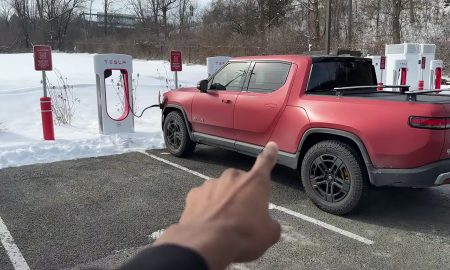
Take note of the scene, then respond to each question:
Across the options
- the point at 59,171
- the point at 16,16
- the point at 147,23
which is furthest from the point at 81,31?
the point at 59,171

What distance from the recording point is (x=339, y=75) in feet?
17.7

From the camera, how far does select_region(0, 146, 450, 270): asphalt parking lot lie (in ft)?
12.0

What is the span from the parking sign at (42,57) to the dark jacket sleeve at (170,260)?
7.30 m

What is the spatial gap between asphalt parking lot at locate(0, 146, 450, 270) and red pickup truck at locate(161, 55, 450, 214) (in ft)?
1.42

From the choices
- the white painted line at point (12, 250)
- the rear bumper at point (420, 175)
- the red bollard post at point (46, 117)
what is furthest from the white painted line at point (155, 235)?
the red bollard post at point (46, 117)

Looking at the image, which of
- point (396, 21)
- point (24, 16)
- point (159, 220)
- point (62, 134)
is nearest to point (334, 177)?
point (159, 220)

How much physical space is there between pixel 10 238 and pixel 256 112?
299cm

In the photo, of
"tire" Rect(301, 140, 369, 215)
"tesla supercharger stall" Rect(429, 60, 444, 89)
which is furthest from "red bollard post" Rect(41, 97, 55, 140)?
"tesla supercharger stall" Rect(429, 60, 444, 89)

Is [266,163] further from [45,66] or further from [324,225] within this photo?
[45,66]

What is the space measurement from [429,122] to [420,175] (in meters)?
0.51

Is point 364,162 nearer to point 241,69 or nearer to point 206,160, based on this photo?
point 241,69

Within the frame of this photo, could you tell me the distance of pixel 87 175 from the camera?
240 inches

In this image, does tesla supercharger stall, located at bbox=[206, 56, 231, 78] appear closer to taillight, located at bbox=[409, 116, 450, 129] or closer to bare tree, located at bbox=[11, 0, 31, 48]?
taillight, located at bbox=[409, 116, 450, 129]

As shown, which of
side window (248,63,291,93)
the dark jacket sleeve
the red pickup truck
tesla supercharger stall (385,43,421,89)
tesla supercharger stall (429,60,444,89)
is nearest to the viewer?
the dark jacket sleeve
